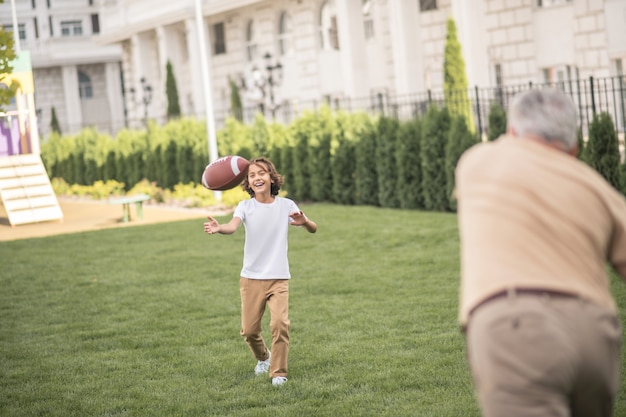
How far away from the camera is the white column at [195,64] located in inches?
1886

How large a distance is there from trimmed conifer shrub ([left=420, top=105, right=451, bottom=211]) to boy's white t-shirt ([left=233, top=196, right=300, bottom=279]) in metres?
12.9

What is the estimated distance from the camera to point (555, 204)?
3941 mm

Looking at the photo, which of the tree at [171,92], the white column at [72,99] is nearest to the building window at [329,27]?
the tree at [171,92]

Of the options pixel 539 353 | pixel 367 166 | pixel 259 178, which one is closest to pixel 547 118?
pixel 539 353

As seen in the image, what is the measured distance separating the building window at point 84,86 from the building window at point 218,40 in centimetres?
2544

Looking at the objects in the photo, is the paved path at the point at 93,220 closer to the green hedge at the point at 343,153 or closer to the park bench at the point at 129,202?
the park bench at the point at 129,202

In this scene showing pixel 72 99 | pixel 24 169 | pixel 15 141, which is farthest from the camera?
pixel 72 99

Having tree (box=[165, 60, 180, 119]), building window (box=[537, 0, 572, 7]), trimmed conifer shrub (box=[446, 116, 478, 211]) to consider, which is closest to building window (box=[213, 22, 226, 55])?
tree (box=[165, 60, 180, 119])

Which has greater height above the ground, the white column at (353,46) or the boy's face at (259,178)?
the white column at (353,46)

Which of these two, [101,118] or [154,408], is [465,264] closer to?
[154,408]

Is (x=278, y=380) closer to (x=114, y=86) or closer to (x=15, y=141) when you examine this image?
(x=15, y=141)

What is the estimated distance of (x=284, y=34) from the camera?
46312mm

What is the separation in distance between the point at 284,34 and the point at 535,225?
43.0 meters

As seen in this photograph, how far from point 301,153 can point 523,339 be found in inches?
862
